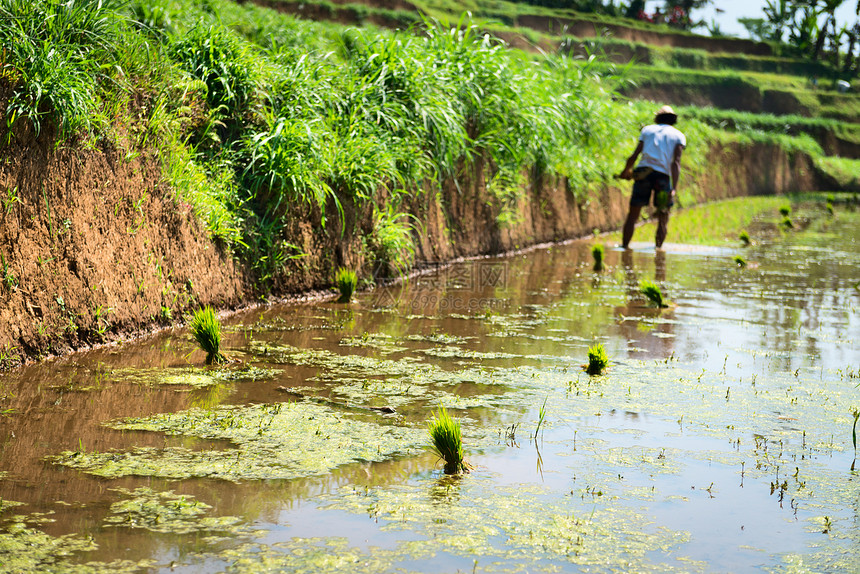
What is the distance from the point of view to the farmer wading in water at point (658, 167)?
10.0 meters

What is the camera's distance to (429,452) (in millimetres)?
3328

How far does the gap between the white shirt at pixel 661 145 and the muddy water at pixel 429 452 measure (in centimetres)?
443

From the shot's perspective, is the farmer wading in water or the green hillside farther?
the farmer wading in water

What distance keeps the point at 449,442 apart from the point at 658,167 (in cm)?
772

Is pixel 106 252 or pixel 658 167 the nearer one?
pixel 106 252


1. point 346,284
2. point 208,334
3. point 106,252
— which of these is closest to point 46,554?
point 208,334

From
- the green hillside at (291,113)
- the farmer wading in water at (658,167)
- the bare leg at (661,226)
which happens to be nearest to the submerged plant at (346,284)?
the green hillside at (291,113)

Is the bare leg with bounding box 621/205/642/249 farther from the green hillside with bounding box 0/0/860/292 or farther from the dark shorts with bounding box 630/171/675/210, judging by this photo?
the green hillside with bounding box 0/0/860/292

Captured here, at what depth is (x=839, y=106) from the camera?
3934cm

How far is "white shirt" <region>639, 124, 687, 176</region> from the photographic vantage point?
32.9 feet

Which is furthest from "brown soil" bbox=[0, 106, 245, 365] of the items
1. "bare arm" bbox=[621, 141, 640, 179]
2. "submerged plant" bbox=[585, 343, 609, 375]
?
"bare arm" bbox=[621, 141, 640, 179]

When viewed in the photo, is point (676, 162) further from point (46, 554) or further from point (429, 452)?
point (46, 554)

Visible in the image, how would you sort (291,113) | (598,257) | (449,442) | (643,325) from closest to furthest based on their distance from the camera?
(449,442), (643,325), (291,113), (598,257)

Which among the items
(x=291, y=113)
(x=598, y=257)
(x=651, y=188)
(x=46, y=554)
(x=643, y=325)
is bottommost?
(x=46, y=554)
